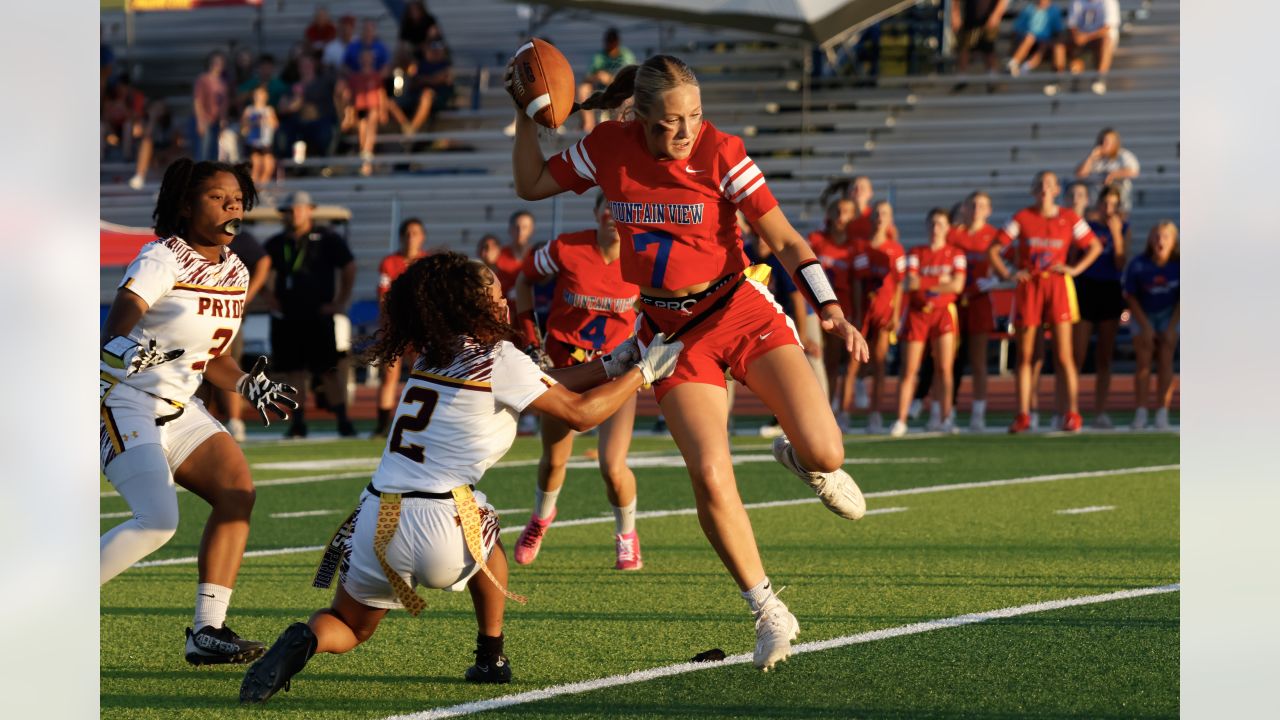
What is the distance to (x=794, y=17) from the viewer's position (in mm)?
18438

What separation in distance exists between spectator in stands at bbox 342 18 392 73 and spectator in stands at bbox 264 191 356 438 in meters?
8.62

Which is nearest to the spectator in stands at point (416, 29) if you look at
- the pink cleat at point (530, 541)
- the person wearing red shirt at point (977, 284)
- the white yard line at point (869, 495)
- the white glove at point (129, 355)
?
the person wearing red shirt at point (977, 284)

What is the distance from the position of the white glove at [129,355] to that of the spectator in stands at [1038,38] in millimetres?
16976

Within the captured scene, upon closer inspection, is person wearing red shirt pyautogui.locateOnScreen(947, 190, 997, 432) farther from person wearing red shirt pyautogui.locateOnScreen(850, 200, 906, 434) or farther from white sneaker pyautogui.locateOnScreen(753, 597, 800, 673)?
white sneaker pyautogui.locateOnScreen(753, 597, 800, 673)

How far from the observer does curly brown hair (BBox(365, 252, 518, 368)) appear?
15.1 feet

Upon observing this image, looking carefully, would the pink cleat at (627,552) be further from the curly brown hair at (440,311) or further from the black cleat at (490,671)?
the curly brown hair at (440,311)

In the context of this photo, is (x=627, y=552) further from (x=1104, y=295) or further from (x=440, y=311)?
(x=1104, y=295)

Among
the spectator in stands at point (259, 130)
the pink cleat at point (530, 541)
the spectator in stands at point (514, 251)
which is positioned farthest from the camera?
the spectator in stands at point (259, 130)

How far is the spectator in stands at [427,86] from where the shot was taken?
22.6 meters

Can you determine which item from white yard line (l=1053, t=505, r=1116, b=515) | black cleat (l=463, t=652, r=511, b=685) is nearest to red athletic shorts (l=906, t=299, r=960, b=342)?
Result: white yard line (l=1053, t=505, r=1116, b=515)

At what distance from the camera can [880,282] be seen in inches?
546
